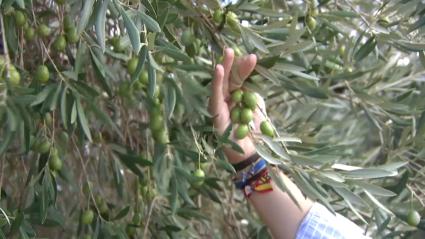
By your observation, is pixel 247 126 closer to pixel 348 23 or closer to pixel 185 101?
pixel 185 101

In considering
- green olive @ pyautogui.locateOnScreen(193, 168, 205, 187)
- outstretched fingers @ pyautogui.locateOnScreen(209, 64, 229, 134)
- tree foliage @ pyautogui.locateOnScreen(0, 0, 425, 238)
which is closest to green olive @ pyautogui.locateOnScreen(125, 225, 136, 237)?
tree foliage @ pyautogui.locateOnScreen(0, 0, 425, 238)

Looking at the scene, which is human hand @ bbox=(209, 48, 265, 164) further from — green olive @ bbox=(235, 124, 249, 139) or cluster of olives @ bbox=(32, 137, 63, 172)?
cluster of olives @ bbox=(32, 137, 63, 172)

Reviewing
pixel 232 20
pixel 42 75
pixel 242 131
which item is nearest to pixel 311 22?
pixel 232 20

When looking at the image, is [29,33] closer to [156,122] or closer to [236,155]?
[156,122]

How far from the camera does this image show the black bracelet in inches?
57.7

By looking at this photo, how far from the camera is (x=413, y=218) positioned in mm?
1492

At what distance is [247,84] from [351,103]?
23.8 inches

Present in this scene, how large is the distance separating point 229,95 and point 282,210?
0.28 m

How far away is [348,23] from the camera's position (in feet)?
5.41

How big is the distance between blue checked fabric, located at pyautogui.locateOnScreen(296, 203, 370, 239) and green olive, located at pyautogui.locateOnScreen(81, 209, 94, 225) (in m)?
0.44

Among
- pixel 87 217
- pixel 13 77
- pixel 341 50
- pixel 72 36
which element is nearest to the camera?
pixel 13 77

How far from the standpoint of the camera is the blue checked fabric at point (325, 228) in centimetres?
148

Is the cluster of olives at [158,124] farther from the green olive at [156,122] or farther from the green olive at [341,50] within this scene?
the green olive at [341,50]

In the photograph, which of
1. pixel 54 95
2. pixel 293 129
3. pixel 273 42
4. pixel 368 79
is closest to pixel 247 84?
pixel 273 42
